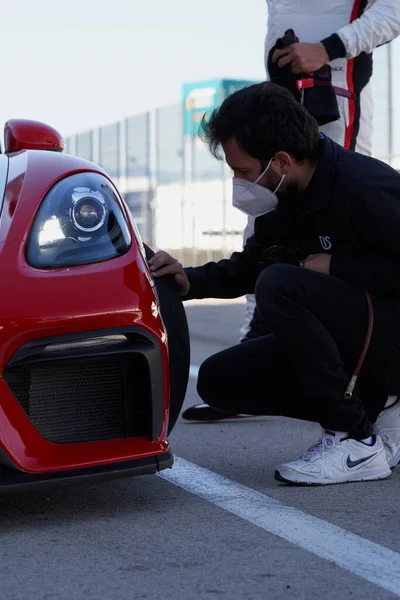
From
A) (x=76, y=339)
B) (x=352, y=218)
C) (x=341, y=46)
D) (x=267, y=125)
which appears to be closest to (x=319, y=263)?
(x=352, y=218)

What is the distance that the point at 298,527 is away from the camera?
2.61 metres

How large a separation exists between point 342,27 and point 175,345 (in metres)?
1.75

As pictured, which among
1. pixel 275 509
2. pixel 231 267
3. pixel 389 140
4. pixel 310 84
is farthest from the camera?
pixel 389 140

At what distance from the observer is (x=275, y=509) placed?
2818 mm

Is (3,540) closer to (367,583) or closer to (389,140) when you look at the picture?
(367,583)

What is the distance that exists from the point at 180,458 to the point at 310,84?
1.41 m

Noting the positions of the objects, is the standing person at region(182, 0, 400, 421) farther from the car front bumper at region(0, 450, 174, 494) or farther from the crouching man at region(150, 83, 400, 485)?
the car front bumper at region(0, 450, 174, 494)

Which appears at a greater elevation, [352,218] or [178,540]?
[352,218]

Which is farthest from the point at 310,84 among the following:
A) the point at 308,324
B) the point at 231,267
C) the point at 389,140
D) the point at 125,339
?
the point at 389,140

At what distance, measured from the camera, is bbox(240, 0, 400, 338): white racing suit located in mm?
4160

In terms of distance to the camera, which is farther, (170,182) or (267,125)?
(170,182)

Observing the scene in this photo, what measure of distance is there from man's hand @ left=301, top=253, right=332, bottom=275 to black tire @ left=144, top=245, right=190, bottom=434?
16.5 inches

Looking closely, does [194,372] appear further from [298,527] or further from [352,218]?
[298,527]

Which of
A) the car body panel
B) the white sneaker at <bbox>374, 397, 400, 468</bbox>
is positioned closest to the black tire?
the car body panel
